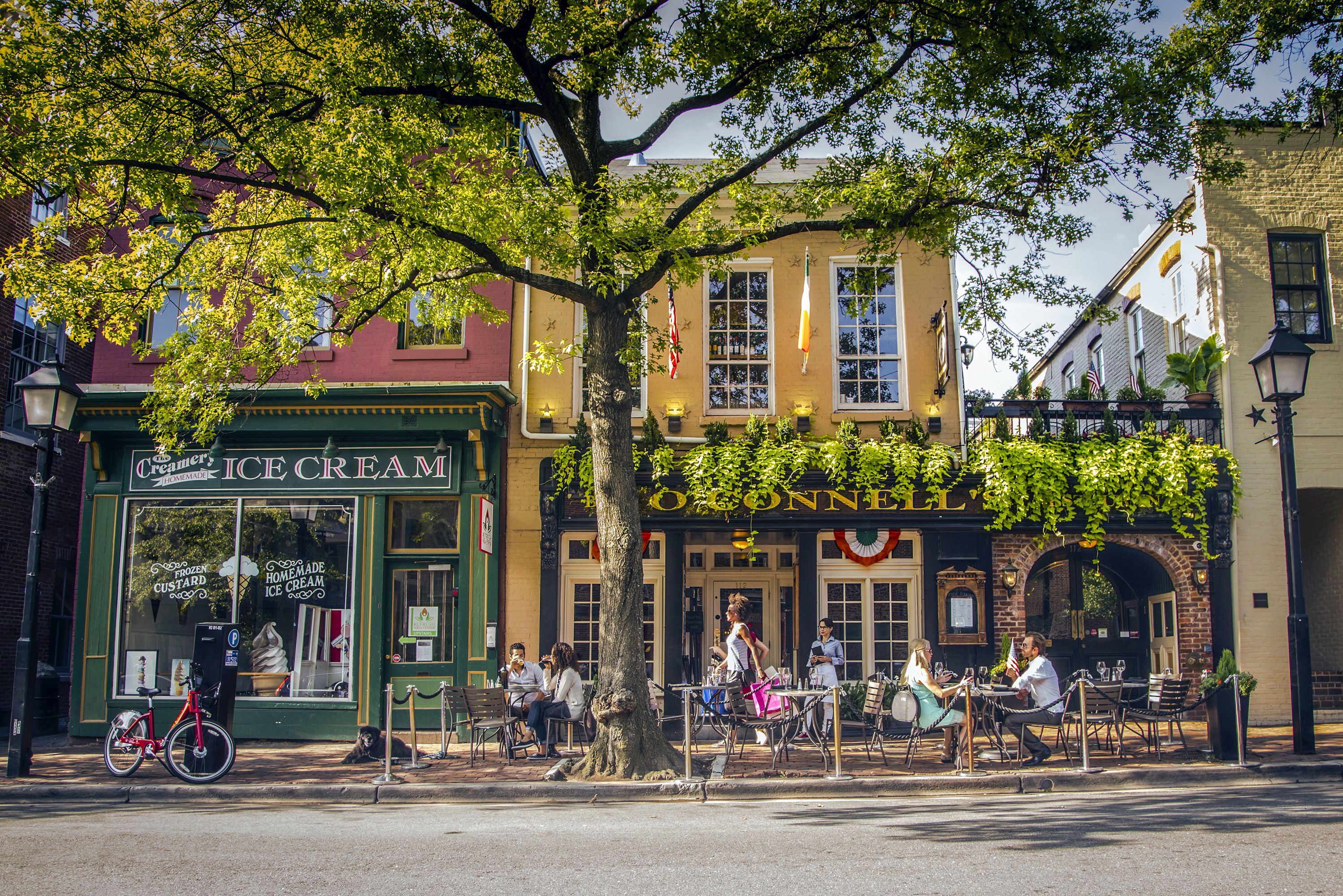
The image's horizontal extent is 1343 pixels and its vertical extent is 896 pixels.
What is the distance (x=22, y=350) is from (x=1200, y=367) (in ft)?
63.3

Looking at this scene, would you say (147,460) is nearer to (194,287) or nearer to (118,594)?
(118,594)

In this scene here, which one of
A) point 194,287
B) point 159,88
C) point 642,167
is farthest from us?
point 642,167

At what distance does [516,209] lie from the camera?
1088 cm

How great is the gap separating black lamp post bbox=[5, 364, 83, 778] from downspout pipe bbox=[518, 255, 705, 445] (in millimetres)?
5555

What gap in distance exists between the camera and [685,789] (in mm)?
9195

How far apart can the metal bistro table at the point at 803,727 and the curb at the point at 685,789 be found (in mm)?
658

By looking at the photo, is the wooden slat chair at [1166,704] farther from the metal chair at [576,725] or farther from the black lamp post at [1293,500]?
the metal chair at [576,725]

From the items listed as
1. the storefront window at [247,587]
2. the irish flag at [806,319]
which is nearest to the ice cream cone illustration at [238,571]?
the storefront window at [247,587]

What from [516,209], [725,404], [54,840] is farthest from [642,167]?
[54,840]

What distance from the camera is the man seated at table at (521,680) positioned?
11.6m

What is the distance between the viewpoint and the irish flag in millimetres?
13781

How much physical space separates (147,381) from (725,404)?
8451 mm

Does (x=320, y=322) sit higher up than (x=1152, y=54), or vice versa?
(x=1152, y=54)

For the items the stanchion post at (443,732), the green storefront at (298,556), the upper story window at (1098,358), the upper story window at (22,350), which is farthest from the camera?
the upper story window at (1098,358)
